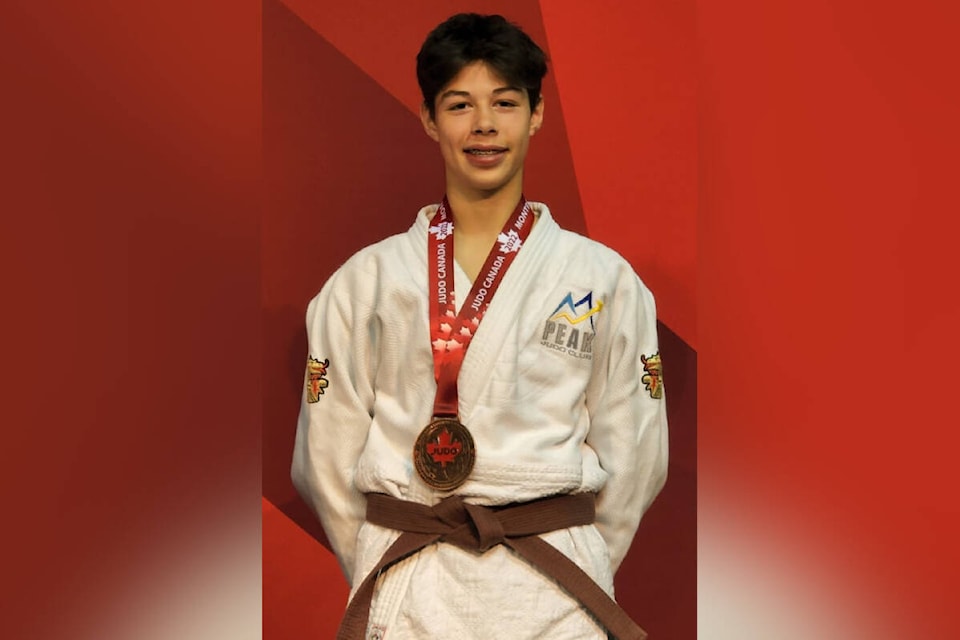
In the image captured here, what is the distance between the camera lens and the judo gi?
2.62 metres

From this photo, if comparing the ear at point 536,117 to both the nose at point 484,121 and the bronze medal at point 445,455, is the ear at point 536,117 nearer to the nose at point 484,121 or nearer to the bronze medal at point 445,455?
the nose at point 484,121

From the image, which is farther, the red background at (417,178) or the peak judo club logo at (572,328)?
the red background at (417,178)

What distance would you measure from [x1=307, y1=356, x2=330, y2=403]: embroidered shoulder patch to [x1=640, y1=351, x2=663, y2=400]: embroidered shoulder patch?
622 millimetres

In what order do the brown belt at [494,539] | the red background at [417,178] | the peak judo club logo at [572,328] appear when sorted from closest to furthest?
the brown belt at [494,539], the peak judo club logo at [572,328], the red background at [417,178]

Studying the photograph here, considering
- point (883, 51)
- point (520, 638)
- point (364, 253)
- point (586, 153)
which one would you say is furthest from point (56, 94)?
point (883, 51)

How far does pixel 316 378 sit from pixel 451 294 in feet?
1.07

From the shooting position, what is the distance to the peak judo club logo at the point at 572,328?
2760mm

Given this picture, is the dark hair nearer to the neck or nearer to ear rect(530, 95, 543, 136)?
ear rect(530, 95, 543, 136)

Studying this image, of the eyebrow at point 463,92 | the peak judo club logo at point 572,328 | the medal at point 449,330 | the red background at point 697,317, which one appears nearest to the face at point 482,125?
the eyebrow at point 463,92

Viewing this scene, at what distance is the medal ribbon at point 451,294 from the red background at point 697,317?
0.56 metres

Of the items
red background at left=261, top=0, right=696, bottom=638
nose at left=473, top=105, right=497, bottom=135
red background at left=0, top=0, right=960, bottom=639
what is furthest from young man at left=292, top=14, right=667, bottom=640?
red background at left=0, top=0, right=960, bottom=639

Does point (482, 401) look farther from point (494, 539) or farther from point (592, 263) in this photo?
point (592, 263)

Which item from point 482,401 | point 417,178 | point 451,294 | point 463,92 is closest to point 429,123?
point 463,92

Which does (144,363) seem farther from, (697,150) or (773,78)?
(773,78)
